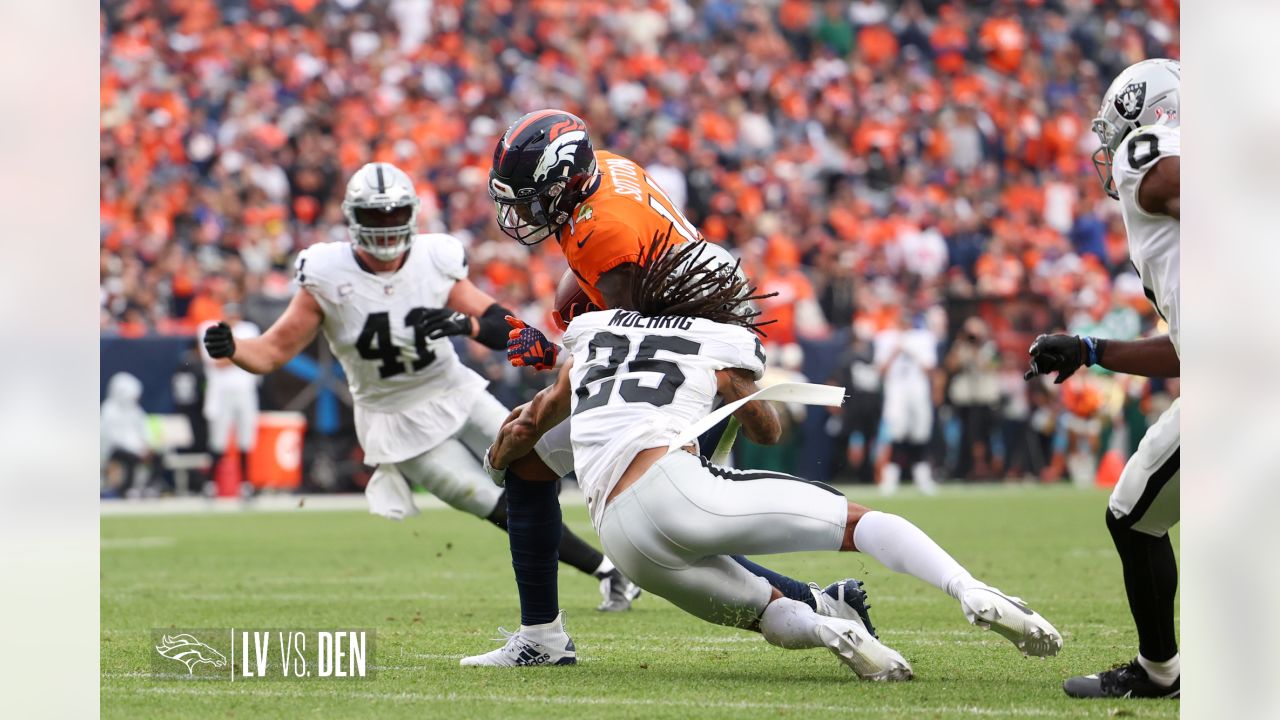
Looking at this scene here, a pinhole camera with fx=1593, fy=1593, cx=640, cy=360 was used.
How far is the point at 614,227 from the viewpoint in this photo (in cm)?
470

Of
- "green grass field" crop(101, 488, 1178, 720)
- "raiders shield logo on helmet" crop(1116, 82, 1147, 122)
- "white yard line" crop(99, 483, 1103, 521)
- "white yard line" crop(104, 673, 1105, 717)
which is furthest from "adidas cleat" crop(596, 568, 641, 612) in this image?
"white yard line" crop(99, 483, 1103, 521)

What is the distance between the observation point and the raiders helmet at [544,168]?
15.6 ft

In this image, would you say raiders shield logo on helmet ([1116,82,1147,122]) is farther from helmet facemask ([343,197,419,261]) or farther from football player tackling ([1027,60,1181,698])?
helmet facemask ([343,197,419,261])

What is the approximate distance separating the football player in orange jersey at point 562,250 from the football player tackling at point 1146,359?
0.79 m

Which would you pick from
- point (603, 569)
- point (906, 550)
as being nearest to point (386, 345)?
point (603, 569)

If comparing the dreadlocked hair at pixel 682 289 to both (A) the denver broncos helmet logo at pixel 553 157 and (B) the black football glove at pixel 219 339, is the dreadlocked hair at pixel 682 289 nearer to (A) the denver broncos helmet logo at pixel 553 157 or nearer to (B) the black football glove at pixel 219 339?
(A) the denver broncos helmet logo at pixel 553 157

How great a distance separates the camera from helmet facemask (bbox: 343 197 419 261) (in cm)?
669

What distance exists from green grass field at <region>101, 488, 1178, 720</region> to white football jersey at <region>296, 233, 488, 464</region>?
768 millimetres

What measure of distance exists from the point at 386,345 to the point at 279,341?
44cm

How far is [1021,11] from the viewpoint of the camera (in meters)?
22.1

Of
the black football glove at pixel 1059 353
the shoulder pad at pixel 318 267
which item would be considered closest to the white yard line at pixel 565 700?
the black football glove at pixel 1059 353
